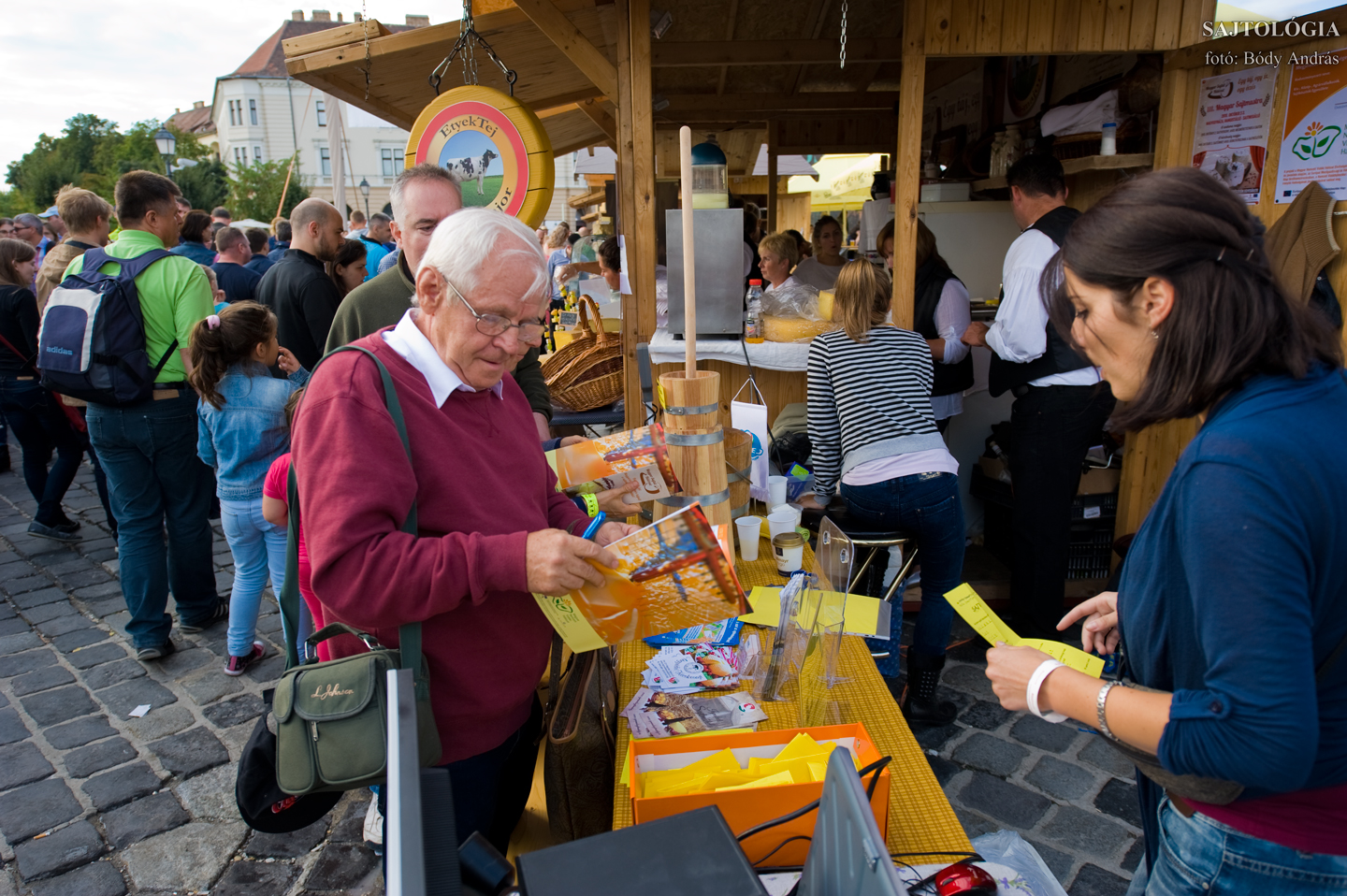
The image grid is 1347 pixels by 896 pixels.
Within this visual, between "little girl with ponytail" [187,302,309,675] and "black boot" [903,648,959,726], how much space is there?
2816 mm

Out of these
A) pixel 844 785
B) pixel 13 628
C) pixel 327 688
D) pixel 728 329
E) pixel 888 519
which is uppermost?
pixel 728 329

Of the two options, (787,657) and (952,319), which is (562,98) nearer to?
(952,319)

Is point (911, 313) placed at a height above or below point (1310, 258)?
below

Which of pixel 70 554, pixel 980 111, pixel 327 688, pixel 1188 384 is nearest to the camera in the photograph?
pixel 1188 384

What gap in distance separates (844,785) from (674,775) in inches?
27.8

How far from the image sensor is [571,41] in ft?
12.0

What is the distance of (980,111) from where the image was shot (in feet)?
19.6

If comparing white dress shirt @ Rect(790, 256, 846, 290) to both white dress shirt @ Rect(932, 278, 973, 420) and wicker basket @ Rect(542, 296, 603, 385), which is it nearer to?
white dress shirt @ Rect(932, 278, 973, 420)

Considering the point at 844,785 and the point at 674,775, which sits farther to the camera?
the point at 674,775

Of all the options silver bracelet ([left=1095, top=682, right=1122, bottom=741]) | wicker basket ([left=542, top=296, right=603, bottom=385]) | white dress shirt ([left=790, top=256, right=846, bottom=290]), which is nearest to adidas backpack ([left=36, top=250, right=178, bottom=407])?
wicker basket ([left=542, top=296, right=603, bottom=385])

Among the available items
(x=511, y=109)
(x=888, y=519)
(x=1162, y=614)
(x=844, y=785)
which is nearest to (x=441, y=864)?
(x=844, y=785)

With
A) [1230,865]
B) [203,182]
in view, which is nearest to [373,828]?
[1230,865]

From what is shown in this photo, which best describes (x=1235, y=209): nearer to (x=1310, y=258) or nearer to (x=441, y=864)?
(x=441, y=864)

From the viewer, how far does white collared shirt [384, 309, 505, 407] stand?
1478 millimetres
